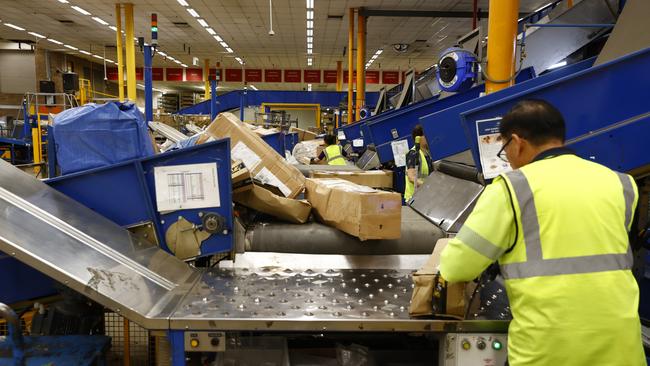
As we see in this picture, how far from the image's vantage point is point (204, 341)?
1.71 metres

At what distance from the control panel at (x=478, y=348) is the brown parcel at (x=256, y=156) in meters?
1.43

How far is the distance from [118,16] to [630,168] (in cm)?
1372

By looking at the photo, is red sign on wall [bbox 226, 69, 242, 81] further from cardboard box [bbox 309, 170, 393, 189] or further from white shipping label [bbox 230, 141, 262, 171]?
white shipping label [bbox 230, 141, 262, 171]

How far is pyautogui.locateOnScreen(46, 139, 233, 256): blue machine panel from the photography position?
219 cm

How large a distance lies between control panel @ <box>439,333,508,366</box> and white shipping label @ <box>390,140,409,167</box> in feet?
15.4

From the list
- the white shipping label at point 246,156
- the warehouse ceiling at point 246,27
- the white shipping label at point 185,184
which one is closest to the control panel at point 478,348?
the white shipping label at point 185,184

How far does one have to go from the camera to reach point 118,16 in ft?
42.1

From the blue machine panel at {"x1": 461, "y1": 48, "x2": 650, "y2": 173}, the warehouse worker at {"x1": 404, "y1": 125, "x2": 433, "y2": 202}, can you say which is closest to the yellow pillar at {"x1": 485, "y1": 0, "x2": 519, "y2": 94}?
the warehouse worker at {"x1": 404, "y1": 125, "x2": 433, "y2": 202}

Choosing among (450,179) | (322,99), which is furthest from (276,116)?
(450,179)

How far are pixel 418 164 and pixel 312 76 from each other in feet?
66.8

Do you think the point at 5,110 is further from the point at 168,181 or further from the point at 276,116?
the point at 168,181

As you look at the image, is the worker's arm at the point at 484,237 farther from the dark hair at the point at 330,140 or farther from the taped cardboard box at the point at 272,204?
the dark hair at the point at 330,140

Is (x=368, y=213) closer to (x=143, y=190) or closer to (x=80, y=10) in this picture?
(x=143, y=190)

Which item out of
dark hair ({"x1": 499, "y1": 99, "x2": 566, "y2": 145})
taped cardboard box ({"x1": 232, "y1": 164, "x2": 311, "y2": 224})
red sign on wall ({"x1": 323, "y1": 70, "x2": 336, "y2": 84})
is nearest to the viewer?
dark hair ({"x1": 499, "y1": 99, "x2": 566, "y2": 145})
